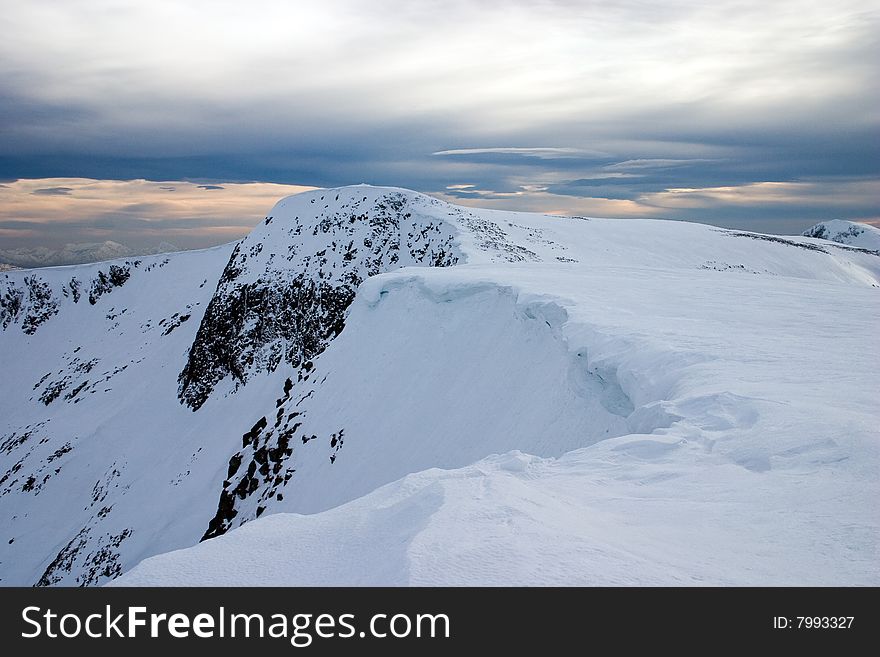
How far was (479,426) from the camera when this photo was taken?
12.0 meters

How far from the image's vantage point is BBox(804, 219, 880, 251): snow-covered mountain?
85.3 metres

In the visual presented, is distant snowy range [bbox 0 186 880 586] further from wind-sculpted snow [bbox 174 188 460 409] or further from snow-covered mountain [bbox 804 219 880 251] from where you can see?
snow-covered mountain [bbox 804 219 880 251]

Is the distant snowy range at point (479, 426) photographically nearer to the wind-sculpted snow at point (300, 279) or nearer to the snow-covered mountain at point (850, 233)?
the wind-sculpted snow at point (300, 279)

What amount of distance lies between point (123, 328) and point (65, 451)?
23857mm

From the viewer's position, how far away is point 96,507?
102ft

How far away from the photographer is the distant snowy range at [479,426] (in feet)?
13.5

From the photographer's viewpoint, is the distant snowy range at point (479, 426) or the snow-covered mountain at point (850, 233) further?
the snow-covered mountain at point (850, 233)

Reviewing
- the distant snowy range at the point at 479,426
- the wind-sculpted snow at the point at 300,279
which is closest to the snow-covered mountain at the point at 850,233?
the distant snowy range at the point at 479,426

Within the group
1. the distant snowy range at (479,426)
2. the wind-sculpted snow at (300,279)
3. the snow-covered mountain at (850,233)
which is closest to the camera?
the distant snowy range at (479,426)

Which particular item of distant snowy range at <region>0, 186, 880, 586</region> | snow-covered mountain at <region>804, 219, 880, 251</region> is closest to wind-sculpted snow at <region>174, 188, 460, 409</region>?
distant snowy range at <region>0, 186, 880, 586</region>

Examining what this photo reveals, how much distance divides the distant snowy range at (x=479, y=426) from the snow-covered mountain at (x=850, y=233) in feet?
165

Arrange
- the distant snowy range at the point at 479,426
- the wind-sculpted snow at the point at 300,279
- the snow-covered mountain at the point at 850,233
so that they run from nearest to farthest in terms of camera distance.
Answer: the distant snowy range at the point at 479,426 → the wind-sculpted snow at the point at 300,279 → the snow-covered mountain at the point at 850,233

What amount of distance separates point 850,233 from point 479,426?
A: 332 feet
